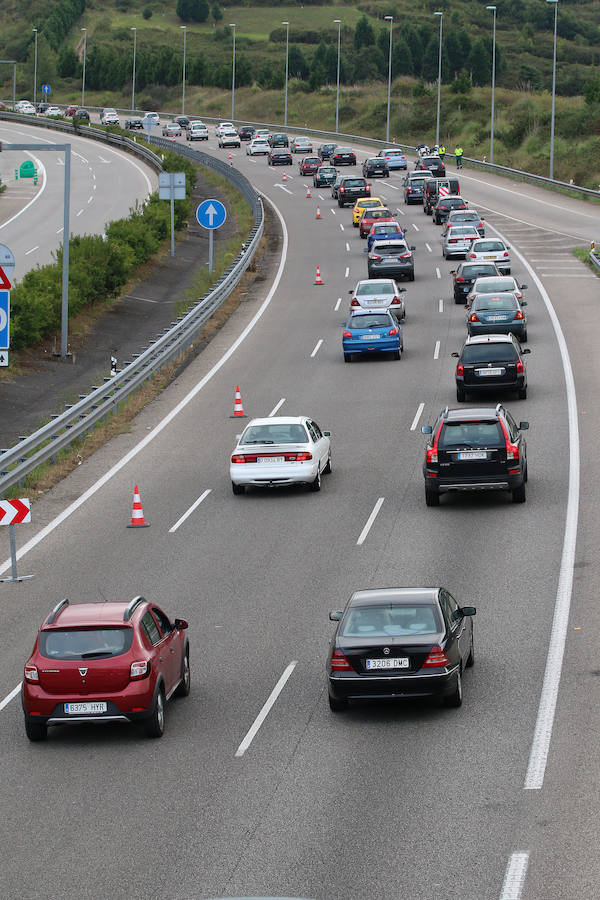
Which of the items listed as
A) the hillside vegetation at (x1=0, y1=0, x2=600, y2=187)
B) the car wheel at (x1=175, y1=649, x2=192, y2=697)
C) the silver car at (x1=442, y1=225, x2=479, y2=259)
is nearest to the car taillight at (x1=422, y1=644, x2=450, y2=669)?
the car wheel at (x1=175, y1=649, x2=192, y2=697)

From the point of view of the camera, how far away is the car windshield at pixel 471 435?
23.5m

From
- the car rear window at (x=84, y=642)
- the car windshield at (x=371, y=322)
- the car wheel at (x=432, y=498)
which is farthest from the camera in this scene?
the car windshield at (x=371, y=322)

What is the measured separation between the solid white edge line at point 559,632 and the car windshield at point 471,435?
64.0 inches

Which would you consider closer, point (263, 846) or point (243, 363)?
point (263, 846)

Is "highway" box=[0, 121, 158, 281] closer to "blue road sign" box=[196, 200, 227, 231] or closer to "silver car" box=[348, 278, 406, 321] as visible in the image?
"blue road sign" box=[196, 200, 227, 231]

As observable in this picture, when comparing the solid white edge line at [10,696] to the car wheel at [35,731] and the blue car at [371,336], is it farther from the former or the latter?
the blue car at [371,336]

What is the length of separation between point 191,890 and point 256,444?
15.6 m

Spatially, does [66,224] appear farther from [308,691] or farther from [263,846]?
[263,846]

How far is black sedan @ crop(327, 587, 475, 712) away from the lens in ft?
45.8

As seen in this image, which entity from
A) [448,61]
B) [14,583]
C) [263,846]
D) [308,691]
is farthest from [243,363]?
[448,61]

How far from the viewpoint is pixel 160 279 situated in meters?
49.7

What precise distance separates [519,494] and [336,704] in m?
10.0

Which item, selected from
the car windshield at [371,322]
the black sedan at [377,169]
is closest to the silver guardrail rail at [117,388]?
the car windshield at [371,322]

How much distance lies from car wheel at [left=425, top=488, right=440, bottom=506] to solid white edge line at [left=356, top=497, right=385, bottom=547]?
787 mm
